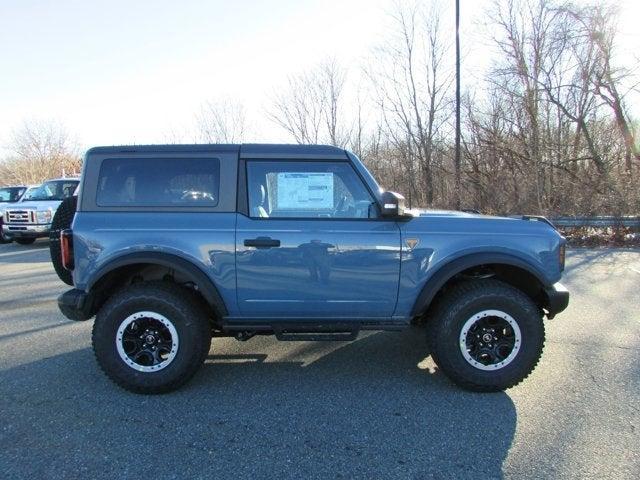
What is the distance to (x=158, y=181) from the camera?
11.6ft

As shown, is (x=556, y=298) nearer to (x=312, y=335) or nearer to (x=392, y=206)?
A: (x=392, y=206)

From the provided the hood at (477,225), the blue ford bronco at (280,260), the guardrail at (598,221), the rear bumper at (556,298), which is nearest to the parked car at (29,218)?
the blue ford bronco at (280,260)

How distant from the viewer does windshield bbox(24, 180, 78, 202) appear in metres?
13.7

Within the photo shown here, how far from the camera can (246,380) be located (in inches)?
146

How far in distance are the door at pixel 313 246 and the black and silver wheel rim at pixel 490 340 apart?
649 mm

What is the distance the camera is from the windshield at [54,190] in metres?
13.7

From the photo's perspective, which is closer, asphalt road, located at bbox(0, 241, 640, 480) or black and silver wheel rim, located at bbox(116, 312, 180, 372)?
asphalt road, located at bbox(0, 241, 640, 480)

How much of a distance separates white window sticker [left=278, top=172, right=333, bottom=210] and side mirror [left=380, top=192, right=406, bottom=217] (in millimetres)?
438

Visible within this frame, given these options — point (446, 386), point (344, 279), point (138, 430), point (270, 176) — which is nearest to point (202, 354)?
point (138, 430)

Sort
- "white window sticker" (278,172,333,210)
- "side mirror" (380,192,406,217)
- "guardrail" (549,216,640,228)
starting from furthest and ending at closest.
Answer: "guardrail" (549,216,640,228) < "white window sticker" (278,172,333,210) < "side mirror" (380,192,406,217)

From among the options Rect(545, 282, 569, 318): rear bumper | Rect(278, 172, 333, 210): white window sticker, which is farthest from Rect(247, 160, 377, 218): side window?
Rect(545, 282, 569, 318): rear bumper

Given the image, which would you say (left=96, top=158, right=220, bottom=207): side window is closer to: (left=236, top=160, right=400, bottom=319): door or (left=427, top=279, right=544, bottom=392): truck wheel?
(left=236, top=160, right=400, bottom=319): door

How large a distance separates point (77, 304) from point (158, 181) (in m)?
1.15

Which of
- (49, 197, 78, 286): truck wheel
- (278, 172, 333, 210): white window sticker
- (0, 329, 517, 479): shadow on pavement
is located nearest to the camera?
(0, 329, 517, 479): shadow on pavement
